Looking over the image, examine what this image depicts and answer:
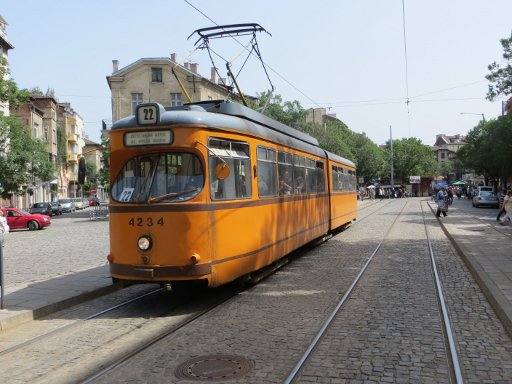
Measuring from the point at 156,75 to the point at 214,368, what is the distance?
4892 centimetres

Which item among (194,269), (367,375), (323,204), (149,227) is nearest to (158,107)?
(149,227)

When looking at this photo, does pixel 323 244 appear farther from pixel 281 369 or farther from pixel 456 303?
pixel 281 369

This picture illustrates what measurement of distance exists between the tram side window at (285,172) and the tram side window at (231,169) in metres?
1.68

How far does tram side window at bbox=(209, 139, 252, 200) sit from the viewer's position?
7.60 metres

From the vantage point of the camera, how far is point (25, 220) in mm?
29188

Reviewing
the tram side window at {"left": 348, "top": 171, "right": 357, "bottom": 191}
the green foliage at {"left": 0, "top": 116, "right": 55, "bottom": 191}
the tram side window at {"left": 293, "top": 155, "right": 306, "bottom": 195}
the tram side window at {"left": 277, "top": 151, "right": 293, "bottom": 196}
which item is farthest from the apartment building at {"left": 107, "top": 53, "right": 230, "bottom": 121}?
the tram side window at {"left": 277, "top": 151, "right": 293, "bottom": 196}

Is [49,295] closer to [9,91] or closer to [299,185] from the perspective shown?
[299,185]

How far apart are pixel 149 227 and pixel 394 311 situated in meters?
3.65

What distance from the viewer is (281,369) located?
507 centimetres

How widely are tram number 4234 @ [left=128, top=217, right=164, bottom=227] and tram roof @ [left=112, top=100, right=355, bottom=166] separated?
1.37 m

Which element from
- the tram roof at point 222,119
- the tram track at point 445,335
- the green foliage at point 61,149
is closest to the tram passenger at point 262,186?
the tram roof at point 222,119

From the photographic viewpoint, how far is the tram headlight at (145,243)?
7352mm

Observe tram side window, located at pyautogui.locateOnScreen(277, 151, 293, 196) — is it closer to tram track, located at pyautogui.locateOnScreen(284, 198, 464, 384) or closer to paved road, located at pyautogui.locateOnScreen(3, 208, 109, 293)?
tram track, located at pyautogui.locateOnScreen(284, 198, 464, 384)

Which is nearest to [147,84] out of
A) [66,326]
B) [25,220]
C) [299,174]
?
[25,220]
